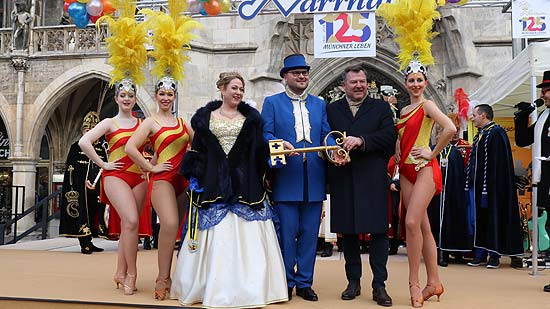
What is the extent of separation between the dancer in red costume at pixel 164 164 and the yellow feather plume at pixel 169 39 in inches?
5.6

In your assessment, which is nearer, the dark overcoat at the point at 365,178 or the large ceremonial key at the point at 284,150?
the large ceremonial key at the point at 284,150

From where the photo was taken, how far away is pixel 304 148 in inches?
155

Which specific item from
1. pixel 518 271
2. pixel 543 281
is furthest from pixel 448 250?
pixel 543 281

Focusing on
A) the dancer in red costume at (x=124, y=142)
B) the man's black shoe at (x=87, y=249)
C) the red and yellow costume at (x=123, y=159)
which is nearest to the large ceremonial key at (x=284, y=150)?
the red and yellow costume at (x=123, y=159)

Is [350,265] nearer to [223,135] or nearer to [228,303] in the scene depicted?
[228,303]

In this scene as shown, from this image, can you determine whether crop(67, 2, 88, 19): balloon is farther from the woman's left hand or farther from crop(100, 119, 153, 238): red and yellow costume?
the woman's left hand

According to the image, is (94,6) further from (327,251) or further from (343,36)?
(327,251)

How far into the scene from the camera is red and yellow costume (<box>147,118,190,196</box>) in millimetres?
4191

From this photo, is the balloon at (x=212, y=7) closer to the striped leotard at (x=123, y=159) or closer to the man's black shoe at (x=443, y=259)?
the striped leotard at (x=123, y=159)

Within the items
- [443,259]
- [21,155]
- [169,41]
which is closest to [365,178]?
[169,41]

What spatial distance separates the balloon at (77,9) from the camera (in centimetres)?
770

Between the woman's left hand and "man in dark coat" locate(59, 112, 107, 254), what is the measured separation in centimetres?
504

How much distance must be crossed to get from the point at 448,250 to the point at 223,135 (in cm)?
372

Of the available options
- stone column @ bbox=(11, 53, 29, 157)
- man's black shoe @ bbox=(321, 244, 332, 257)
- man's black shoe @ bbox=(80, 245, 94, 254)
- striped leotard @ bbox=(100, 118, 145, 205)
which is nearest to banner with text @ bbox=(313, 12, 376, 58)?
man's black shoe @ bbox=(321, 244, 332, 257)
